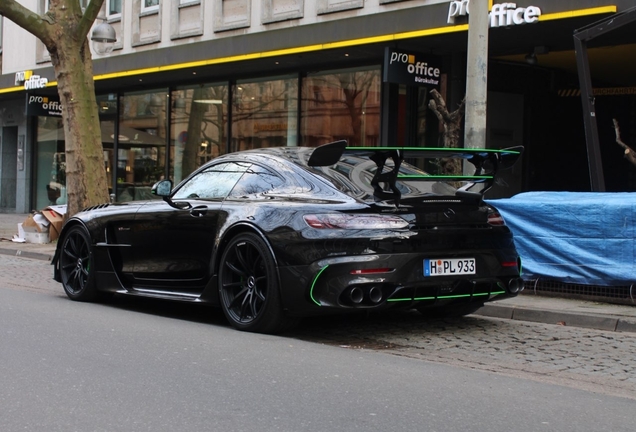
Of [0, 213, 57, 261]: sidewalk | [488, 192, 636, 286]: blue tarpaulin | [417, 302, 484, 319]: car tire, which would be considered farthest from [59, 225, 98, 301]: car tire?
[0, 213, 57, 261]: sidewalk

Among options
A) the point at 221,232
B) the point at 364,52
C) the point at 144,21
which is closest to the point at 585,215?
the point at 221,232

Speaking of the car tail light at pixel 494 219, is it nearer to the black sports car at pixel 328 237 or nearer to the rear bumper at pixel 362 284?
the black sports car at pixel 328 237

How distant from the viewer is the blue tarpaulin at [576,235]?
27.2ft

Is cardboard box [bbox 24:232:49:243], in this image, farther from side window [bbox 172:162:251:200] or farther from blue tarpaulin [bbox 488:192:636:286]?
blue tarpaulin [bbox 488:192:636:286]

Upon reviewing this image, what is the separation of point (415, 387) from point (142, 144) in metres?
20.5

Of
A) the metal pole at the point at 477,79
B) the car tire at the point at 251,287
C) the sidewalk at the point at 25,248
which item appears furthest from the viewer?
the sidewalk at the point at 25,248

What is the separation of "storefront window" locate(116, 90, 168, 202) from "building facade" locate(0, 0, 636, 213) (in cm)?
5

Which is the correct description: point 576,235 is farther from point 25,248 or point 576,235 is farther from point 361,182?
point 25,248

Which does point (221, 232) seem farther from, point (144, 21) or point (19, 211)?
point (19, 211)

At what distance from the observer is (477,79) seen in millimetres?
10141

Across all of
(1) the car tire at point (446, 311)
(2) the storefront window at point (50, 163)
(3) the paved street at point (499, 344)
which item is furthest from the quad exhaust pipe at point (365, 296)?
(2) the storefront window at point (50, 163)

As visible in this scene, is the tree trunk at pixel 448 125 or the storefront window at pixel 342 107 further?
the storefront window at pixel 342 107

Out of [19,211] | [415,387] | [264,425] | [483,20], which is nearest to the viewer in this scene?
[264,425]

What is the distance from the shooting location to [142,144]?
24594mm
